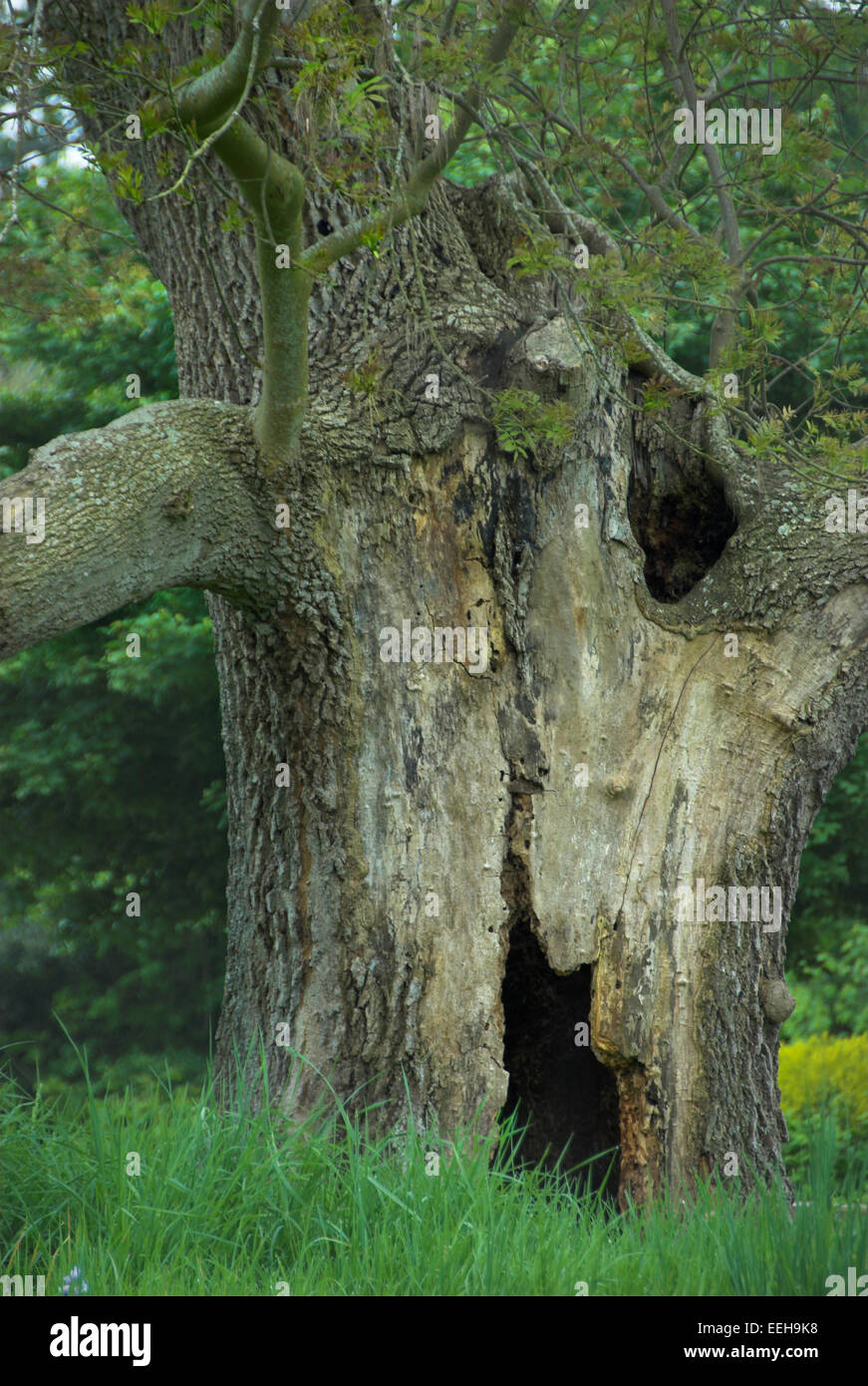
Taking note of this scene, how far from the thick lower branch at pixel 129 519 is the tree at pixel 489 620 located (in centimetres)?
1

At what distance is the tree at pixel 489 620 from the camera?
3.66 metres

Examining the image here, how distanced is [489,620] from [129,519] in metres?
1.28

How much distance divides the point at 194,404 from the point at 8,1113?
2061mm

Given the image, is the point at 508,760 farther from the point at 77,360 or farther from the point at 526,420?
the point at 77,360

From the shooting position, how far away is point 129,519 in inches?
131

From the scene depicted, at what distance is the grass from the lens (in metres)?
2.61

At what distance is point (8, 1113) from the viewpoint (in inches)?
128

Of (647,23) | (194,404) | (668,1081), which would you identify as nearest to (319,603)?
(194,404)

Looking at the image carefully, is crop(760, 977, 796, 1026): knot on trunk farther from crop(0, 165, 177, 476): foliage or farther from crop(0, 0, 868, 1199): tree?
crop(0, 165, 177, 476): foliage

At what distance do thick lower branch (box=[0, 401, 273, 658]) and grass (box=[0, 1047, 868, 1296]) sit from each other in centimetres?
127

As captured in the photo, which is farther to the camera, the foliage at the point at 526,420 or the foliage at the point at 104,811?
the foliage at the point at 104,811

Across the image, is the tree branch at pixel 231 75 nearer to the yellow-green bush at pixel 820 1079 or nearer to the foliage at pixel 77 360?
the yellow-green bush at pixel 820 1079

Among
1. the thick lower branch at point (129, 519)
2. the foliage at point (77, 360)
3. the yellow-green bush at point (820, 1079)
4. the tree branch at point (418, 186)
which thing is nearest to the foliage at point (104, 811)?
the foliage at point (77, 360)

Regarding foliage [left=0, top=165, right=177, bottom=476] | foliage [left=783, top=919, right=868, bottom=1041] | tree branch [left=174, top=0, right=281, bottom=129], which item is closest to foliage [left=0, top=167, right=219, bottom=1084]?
foliage [left=0, top=165, right=177, bottom=476]
